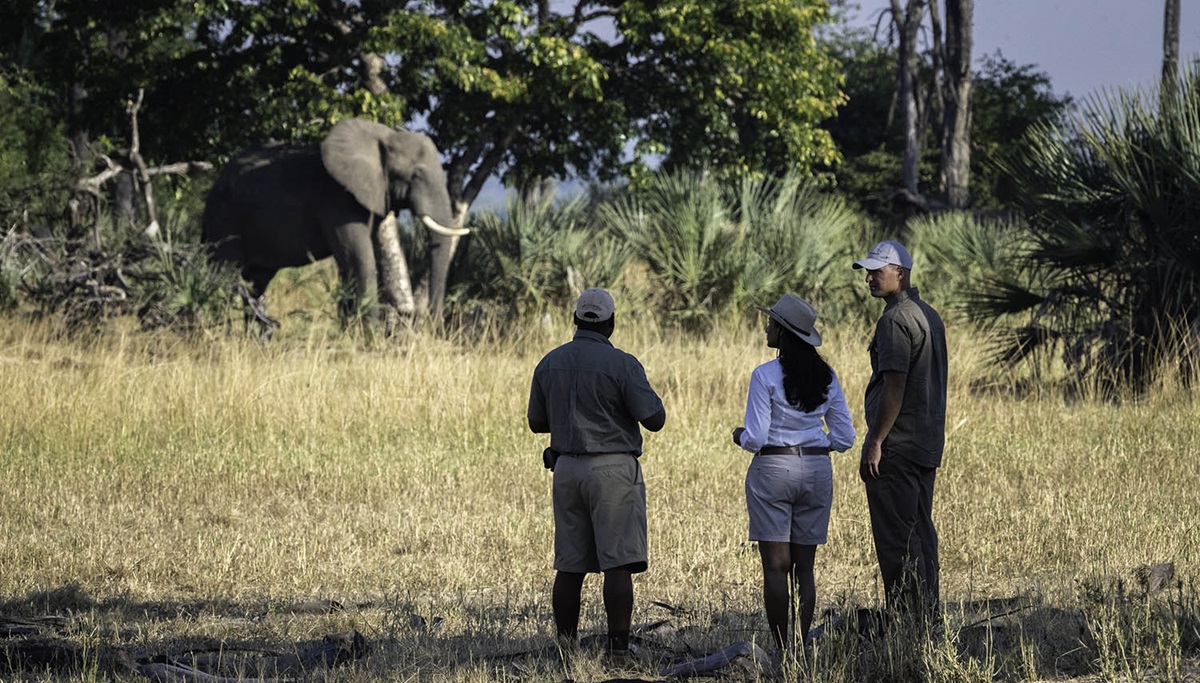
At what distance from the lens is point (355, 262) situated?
707 inches

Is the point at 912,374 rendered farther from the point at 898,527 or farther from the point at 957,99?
the point at 957,99

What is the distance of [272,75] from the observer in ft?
66.8

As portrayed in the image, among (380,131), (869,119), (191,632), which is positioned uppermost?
(869,119)

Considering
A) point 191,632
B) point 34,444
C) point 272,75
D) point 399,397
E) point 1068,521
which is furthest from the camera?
point 272,75

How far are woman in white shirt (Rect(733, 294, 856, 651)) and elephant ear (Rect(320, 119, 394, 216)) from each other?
12540 mm

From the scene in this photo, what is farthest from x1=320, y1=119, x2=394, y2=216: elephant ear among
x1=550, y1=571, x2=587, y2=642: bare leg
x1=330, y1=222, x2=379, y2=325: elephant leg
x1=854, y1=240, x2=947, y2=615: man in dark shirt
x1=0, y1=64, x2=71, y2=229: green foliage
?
x1=550, y1=571, x2=587, y2=642: bare leg

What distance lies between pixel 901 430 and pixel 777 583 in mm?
830

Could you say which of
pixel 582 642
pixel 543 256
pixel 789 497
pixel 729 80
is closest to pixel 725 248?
→ pixel 543 256

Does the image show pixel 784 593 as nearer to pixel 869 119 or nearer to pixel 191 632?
pixel 191 632

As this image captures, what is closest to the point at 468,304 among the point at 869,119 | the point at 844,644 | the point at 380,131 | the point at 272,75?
the point at 380,131

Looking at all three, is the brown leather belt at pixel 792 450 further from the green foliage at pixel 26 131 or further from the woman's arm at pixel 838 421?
the green foliage at pixel 26 131

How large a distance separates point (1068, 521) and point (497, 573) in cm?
325

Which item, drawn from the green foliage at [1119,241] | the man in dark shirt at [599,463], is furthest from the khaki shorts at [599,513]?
the green foliage at [1119,241]

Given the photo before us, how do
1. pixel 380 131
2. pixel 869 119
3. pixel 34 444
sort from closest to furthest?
pixel 34 444 → pixel 380 131 → pixel 869 119
